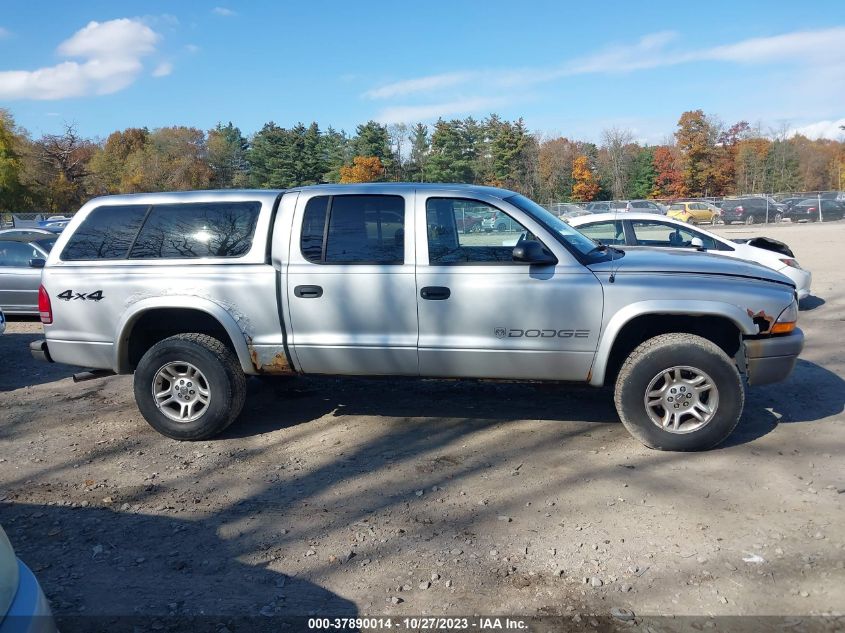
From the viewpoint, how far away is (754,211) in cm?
4131

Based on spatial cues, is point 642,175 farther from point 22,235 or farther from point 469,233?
point 469,233

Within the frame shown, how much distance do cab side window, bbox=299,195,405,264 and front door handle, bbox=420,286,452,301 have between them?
0.39m

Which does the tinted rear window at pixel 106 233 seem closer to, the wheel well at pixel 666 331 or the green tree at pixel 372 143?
the wheel well at pixel 666 331

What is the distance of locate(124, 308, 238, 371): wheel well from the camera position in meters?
5.62

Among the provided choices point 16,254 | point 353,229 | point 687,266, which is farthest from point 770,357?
point 16,254

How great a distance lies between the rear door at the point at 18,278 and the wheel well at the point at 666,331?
9522 mm

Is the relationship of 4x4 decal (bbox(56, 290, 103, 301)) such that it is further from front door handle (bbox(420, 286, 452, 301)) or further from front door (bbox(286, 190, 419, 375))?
front door handle (bbox(420, 286, 452, 301))

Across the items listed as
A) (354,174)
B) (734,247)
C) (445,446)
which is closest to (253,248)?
(445,446)

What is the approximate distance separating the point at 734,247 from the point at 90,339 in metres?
8.85

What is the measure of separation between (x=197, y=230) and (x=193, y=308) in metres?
0.67

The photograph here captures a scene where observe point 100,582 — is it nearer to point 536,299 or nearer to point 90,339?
point 90,339

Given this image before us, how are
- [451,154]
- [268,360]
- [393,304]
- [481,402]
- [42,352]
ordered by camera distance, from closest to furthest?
1. [393,304]
2. [268,360]
3. [42,352]
4. [481,402]
5. [451,154]

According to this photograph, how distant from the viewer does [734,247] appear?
10.1 meters

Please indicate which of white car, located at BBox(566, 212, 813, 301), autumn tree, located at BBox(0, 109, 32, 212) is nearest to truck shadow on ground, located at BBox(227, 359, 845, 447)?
white car, located at BBox(566, 212, 813, 301)
